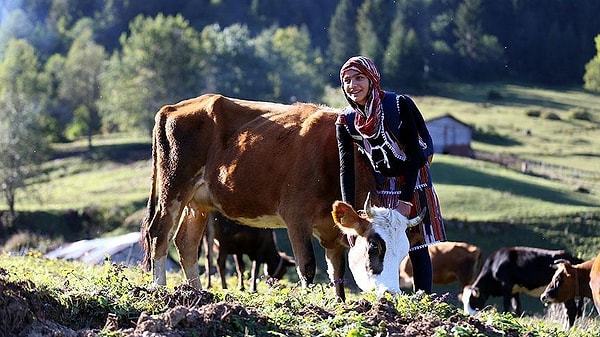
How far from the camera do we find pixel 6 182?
195 ft

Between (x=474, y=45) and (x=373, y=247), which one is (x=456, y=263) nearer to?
(x=373, y=247)

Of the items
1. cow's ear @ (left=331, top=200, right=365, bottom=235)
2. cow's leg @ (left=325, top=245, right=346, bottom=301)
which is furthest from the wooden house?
cow's ear @ (left=331, top=200, right=365, bottom=235)

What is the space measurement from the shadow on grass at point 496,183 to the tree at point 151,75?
36.3m

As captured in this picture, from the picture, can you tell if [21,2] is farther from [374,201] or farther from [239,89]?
[374,201]

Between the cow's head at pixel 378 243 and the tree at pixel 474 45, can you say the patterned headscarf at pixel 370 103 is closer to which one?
the cow's head at pixel 378 243

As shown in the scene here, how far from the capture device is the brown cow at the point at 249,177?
31.9 feet

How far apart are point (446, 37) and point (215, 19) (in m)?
38.2

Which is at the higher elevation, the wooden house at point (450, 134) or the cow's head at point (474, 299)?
the cow's head at point (474, 299)

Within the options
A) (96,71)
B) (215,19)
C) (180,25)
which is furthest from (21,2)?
(180,25)

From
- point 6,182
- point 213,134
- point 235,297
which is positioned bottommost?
point 6,182

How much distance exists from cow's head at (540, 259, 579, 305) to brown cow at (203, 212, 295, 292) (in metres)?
5.24

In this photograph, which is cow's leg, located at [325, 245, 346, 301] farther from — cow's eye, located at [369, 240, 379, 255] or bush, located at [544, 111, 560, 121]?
bush, located at [544, 111, 560, 121]

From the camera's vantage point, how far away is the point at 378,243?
8.14 m

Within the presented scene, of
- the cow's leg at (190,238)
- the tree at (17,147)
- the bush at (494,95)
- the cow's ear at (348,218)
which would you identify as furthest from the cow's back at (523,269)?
the bush at (494,95)
